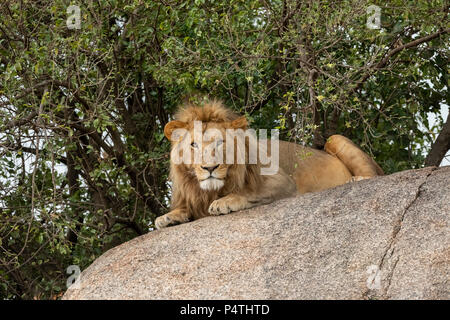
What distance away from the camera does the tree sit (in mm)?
6449

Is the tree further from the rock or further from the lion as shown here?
the rock

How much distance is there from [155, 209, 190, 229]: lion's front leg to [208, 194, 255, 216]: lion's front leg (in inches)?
12.6

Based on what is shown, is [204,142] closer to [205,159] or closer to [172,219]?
[205,159]

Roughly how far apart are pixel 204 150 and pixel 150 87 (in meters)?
2.69

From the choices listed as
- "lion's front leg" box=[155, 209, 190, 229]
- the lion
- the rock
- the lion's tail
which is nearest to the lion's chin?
the lion

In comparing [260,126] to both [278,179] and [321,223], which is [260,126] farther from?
[321,223]

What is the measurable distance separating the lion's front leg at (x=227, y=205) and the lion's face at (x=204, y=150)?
4.2 inches

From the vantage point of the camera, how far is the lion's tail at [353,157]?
24.0 feet

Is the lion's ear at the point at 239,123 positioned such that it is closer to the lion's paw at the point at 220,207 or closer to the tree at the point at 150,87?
the tree at the point at 150,87

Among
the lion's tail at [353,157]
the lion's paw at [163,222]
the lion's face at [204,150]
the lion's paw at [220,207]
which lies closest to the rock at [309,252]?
the lion's paw at [220,207]

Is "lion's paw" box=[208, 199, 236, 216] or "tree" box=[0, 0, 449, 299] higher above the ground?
"tree" box=[0, 0, 449, 299]

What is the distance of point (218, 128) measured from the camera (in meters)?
6.20

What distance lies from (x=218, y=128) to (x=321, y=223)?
3.98 ft
